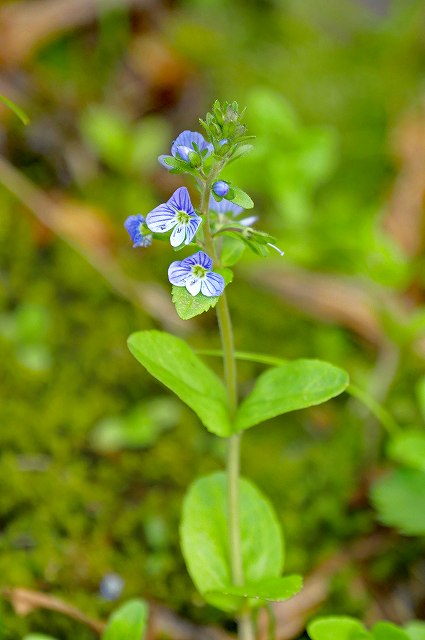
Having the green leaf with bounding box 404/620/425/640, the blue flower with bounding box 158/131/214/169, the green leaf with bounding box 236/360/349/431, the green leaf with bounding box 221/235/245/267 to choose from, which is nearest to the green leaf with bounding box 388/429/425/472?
the green leaf with bounding box 404/620/425/640

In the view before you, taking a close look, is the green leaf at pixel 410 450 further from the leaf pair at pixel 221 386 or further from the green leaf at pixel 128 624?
the green leaf at pixel 128 624

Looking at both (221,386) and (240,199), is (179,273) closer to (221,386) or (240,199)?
(240,199)

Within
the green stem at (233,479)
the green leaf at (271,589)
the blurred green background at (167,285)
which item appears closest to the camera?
the green leaf at (271,589)

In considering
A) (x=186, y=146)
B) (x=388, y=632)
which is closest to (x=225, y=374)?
(x=186, y=146)

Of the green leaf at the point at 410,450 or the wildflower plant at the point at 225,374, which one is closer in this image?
the wildflower plant at the point at 225,374

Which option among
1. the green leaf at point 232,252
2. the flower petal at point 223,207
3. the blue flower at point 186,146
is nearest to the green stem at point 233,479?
the green leaf at point 232,252

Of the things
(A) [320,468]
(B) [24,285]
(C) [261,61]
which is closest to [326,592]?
(A) [320,468]

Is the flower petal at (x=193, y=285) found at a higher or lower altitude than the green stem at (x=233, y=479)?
higher
